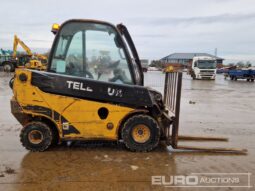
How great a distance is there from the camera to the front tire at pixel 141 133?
527cm

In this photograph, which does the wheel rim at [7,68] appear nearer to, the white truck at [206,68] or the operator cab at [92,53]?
the white truck at [206,68]

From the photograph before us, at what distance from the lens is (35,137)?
530 centimetres

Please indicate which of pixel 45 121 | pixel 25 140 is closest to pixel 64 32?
pixel 45 121

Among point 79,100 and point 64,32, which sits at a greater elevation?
point 64,32

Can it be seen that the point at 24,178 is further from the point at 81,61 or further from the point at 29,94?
the point at 81,61

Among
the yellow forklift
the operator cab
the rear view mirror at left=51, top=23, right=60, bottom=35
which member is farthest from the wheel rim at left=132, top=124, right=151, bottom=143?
the rear view mirror at left=51, top=23, right=60, bottom=35

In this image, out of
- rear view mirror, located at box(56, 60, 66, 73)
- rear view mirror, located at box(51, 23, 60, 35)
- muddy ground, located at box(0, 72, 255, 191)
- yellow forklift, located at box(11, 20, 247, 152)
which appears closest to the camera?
muddy ground, located at box(0, 72, 255, 191)

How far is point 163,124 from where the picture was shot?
5617 millimetres

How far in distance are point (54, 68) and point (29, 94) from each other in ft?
2.05

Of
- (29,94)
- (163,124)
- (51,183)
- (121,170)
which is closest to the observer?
(51,183)

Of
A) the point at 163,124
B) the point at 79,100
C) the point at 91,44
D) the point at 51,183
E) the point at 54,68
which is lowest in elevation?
the point at 51,183

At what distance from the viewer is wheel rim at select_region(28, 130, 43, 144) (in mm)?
5262

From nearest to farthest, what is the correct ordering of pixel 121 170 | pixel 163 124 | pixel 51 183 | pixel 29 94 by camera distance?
pixel 51 183 → pixel 121 170 → pixel 29 94 → pixel 163 124

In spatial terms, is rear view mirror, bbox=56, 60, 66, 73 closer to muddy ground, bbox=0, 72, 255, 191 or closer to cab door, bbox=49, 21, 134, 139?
cab door, bbox=49, 21, 134, 139
